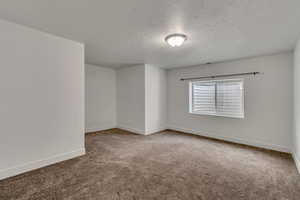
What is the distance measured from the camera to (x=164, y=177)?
6.58ft

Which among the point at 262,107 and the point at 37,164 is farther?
the point at 262,107

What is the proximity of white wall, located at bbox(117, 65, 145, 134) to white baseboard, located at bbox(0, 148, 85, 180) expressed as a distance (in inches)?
79.2

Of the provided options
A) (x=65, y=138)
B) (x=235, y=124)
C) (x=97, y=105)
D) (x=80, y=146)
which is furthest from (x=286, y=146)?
(x=97, y=105)

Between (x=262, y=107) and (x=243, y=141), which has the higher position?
(x=262, y=107)

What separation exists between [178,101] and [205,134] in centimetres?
135

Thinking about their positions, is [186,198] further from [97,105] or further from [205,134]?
[97,105]

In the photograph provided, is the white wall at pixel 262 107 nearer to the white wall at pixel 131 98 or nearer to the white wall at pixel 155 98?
the white wall at pixel 155 98

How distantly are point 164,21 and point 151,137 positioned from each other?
3067mm

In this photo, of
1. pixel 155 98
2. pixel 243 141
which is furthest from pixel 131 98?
pixel 243 141

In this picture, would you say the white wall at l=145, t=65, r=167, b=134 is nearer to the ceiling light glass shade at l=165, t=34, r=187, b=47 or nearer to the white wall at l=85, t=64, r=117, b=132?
the white wall at l=85, t=64, r=117, b=132

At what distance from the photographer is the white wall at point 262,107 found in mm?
2982

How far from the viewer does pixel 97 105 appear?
4.69 m

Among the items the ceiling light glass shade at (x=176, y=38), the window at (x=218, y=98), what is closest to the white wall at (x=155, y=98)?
the window at (x=218, y=98)

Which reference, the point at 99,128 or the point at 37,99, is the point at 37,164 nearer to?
the point at 37,99
